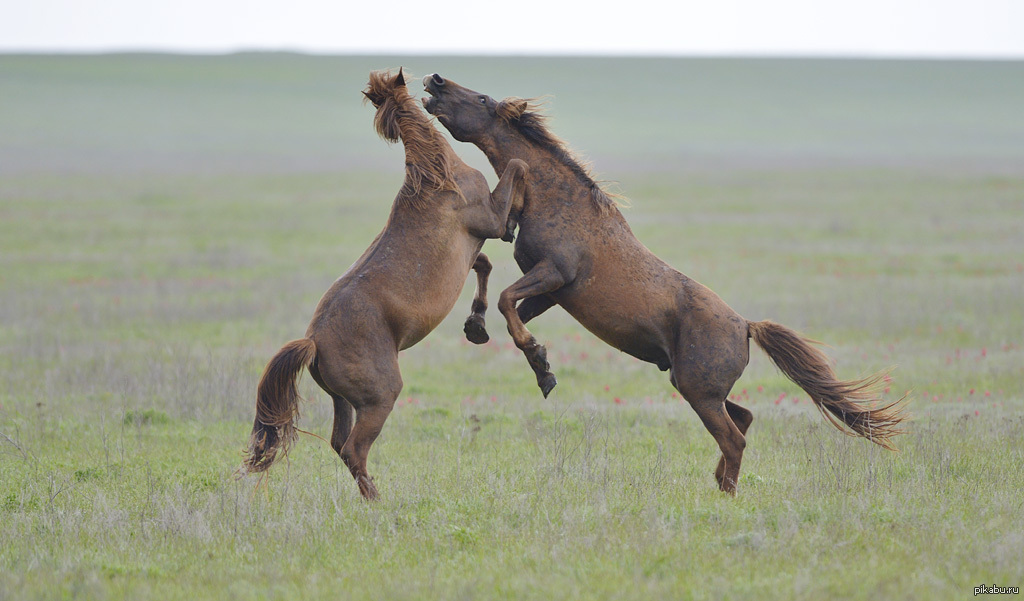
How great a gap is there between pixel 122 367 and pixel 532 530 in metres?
7.07

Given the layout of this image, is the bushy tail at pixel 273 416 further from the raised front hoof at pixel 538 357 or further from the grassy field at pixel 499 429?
the raised front hoof at pixel 538 357

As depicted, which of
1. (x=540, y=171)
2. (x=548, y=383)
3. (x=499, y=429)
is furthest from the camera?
(x=499, y=429)

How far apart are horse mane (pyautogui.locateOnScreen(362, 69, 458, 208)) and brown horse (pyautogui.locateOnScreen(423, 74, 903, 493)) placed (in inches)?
8.5

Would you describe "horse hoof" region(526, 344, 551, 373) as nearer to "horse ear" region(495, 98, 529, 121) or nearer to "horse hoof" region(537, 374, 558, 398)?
"horse hoof" region(537, 374, 558, 398)

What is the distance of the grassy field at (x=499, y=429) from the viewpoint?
16.3 ft

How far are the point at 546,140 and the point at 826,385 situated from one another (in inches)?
107

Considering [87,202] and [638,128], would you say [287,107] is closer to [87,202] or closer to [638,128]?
[638,128]

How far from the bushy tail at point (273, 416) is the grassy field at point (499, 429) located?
0.29m

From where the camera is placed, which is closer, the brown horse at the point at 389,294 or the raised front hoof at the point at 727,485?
the brown horse at the point at 389,294

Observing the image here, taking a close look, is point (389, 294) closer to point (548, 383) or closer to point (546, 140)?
point (548, 383)

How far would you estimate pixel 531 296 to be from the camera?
663 centimetres

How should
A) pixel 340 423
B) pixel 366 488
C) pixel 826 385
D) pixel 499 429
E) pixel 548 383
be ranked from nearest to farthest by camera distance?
1. pixel 366 488
2. pixel 340 423
3. pixel 548 383
4. pixel 826 385
5. pixel 499 429

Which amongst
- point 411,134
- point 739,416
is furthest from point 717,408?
point 411,134

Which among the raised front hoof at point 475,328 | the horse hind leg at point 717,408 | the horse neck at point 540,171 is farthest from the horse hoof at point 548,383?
the horse neck at point 540,171
